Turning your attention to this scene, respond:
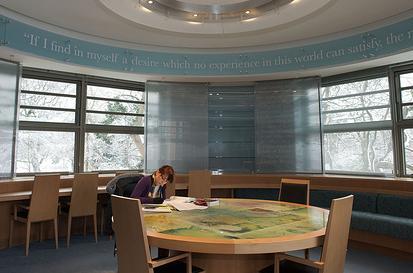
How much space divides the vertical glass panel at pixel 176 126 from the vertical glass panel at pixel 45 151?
4.66 feet

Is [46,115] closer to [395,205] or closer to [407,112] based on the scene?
[395,205]

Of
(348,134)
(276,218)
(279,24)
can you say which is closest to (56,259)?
(276,218)

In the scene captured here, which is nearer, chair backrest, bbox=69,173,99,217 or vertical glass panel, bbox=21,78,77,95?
chair backrest, bbox=69,173,99,217

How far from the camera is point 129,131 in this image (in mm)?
6152

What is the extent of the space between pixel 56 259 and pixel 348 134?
4.98 meters

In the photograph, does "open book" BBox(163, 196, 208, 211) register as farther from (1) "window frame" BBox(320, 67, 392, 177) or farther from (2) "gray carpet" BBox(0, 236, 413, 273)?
(1) "window frame" BBox(320, 67, 392, 177)

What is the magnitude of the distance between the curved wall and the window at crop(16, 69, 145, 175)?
2.19 feet

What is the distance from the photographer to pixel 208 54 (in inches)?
229

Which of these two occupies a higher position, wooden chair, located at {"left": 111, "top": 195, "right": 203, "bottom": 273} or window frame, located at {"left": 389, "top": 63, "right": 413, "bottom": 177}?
window frame, located at {"left": 389, "top": 63, "right": 413, "bottom": 177}

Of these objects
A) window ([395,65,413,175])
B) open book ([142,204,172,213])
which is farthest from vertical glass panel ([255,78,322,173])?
open book ([142,204,172,213])

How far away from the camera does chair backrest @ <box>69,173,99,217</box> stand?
457 cm

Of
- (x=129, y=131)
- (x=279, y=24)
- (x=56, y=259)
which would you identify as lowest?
(x=56, y=259)

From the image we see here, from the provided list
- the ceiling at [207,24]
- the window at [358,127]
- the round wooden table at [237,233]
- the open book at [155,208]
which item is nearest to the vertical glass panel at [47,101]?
the ceiling at [207,24]

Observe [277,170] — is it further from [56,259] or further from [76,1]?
[76,1]
